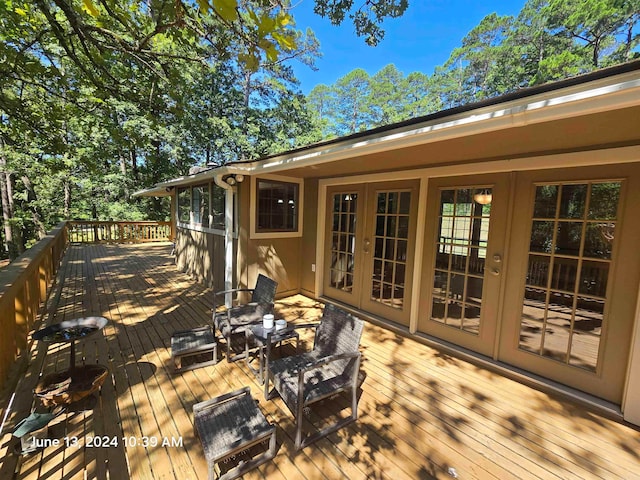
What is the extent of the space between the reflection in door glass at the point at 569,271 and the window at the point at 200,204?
5.53 meters

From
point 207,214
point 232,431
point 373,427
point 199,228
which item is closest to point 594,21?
point 207,214

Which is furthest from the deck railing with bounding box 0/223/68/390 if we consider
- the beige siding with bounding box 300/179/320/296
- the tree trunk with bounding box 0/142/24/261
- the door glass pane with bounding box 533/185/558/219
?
the tree trunk with bounding box 0/142/24/261

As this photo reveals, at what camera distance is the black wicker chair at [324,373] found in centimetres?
192

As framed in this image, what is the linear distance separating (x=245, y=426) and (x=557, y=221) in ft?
10.4

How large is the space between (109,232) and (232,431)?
1319cm

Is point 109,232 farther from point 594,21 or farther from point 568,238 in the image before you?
point 594,21

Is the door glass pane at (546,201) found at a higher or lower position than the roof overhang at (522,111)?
lower

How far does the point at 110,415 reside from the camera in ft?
6.92

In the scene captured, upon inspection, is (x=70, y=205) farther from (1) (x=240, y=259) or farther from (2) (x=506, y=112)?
(2) (x=506, y=112)

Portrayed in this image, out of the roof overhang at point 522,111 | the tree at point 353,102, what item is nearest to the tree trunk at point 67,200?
the roof overhang at point 522,111

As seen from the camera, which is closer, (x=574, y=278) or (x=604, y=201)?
(x=604, y=201)

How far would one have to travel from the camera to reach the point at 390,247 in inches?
153

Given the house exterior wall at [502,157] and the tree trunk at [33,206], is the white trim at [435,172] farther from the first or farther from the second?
the tree trunk at [33,206]

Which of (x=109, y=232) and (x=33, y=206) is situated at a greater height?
(x=33, y=206)
